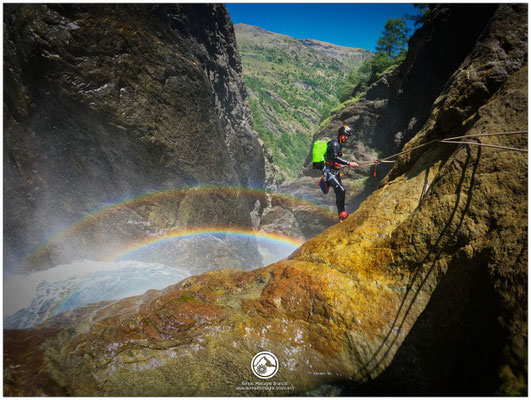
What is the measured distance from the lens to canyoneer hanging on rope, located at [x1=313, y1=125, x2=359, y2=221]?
716 cm

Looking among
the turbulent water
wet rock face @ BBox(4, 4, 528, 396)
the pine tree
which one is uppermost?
the pine tree

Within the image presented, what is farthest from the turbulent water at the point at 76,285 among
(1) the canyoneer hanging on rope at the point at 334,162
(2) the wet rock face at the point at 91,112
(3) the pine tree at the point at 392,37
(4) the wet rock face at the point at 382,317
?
(3) the pine tree at the point at 392,37

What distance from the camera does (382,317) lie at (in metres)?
3.28

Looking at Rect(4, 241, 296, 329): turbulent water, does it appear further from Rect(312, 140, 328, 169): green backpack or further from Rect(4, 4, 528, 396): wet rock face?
Rect(312, 140, 328, 169): green backpack

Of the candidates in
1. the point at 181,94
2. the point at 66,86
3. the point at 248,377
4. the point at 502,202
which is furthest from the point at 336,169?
the point at 66,86

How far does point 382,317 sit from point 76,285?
10442 millimetres

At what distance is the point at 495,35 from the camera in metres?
4.19

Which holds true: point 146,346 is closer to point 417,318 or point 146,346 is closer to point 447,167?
point 417,318

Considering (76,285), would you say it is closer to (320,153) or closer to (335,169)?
(320,153)

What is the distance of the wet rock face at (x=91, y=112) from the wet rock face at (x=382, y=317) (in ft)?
22.1

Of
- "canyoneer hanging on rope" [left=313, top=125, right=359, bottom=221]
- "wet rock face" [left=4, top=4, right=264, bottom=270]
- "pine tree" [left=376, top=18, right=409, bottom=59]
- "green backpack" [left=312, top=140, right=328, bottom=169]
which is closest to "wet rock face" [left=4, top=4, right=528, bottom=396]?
"canyoneer hanging on rope" [left=313, top=125, right=359, bottom=221]

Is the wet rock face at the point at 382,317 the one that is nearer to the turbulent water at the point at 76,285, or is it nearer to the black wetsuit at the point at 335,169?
the black wetsuit at the point at 335,169

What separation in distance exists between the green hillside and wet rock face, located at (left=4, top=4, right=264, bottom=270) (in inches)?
1155

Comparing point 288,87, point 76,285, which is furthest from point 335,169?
point 288,87
